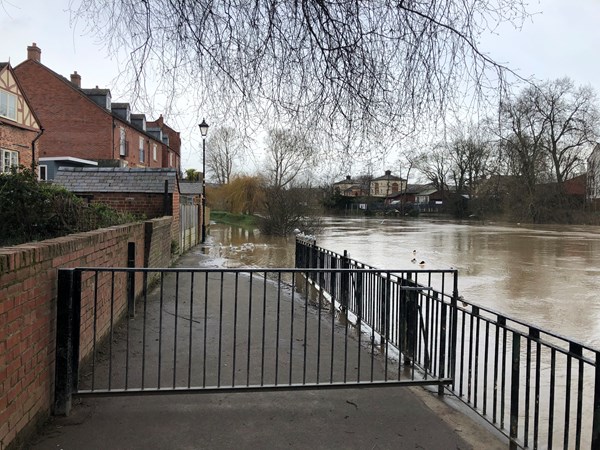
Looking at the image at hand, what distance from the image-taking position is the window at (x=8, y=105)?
69.7 feet

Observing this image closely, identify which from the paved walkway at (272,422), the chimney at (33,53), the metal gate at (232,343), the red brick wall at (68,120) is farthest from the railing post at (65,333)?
the chimney at (33,53)

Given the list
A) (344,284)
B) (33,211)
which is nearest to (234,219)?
(344,284)

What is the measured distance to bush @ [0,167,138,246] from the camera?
6.41 metres

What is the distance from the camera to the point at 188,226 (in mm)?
18797

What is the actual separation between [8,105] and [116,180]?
11.6 metres

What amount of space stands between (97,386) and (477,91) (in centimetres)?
375

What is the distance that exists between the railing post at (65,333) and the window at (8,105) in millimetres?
21213

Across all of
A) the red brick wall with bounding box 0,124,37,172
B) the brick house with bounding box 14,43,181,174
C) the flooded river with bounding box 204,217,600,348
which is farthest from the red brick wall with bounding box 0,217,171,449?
the brick house with bounding box 14,43,181,174

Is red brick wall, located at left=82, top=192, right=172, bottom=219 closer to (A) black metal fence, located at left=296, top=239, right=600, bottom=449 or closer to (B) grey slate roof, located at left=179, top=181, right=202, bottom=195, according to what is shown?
(A) black metal fence, located at left=296, top=239, right=600, bottom=449

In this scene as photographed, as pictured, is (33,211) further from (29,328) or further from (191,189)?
(191,189)

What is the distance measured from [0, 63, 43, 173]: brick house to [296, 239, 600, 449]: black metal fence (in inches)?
771

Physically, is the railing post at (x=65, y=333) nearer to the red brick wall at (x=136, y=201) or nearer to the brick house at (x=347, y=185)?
the brick house at (x=347, y=185)

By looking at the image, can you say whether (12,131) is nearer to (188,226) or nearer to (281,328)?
(188,226)

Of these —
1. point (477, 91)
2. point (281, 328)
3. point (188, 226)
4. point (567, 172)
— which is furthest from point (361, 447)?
point (567, 172)
